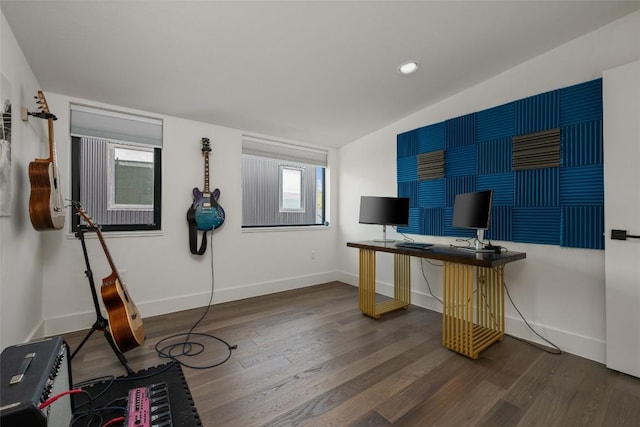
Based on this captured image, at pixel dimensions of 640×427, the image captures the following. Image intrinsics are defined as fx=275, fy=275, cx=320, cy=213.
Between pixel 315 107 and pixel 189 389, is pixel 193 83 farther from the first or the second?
pixel 189 389

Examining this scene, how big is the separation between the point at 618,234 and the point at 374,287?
1876 mm

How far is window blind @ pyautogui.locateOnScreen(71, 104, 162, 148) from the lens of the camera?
2.53 meters

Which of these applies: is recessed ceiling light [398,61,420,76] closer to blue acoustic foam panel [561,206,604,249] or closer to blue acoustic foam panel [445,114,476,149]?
blue acoustic foam panel [445,114,476,149]

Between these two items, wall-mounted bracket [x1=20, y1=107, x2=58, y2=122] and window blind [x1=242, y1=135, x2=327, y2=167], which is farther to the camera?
window blind [x1=242, y1=135, x2=327, y2=167]

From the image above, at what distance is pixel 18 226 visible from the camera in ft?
5.98

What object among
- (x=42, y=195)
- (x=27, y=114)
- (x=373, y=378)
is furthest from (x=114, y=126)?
(x=373, y=378)

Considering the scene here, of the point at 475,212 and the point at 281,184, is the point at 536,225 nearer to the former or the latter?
the point at 475,212

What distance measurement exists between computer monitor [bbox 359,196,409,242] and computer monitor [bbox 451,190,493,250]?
566 millimetres

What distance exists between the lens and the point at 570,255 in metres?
2.15

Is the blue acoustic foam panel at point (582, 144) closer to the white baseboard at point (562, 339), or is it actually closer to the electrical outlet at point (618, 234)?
the electrical outlet at point (618, 234)

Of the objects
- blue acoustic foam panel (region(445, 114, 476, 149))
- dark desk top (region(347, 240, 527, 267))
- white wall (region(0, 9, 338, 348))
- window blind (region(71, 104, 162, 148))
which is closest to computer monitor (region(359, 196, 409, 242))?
dark desk top (region(347, 240, 527, 267))

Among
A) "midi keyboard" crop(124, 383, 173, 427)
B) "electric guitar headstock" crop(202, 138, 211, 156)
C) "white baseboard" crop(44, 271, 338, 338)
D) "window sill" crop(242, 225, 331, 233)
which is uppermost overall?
"electric guitar headstock" crop(202, 138, 211, 156)

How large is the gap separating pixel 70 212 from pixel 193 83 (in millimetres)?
1633

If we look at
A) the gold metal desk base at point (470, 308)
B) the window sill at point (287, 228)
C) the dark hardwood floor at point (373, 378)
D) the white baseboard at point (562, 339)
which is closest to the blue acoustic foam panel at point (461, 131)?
the gold metal desk base at point (470, 308)
